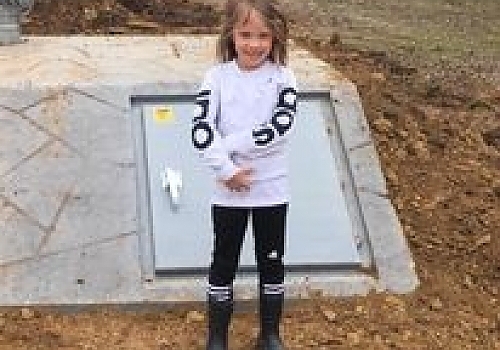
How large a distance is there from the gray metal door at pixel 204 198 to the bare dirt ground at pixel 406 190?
0.29m

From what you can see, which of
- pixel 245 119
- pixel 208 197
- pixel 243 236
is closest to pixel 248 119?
pixel 245 119

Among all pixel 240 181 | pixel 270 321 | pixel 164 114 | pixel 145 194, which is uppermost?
pixel 240 181

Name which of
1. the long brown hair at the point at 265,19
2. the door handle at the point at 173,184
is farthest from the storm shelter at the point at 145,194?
the long brown hair at the point at 265,19

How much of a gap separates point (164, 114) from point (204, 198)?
0.74 meters

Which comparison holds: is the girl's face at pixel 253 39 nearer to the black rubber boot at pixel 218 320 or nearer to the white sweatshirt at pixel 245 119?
the white sweatshirt at pixel 245 119

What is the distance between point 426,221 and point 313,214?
0.68 metres

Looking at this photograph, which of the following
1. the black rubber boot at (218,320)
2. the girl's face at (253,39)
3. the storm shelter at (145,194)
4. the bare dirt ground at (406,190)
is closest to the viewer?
the girl's face at (253,39)

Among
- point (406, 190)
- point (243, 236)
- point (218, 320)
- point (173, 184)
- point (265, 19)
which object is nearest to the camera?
point (265, 19)

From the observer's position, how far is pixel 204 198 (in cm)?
568

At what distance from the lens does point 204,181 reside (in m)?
5.79

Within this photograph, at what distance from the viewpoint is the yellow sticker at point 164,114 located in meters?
6.18

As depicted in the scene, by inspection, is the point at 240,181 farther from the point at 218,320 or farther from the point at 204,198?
the point at 204,198

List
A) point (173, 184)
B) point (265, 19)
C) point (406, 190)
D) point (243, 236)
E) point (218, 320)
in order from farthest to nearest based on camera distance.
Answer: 1. point (406, 190)
2. point (173, 184)
3. point (218, 320)
4. point (243, 236)
5. point (265, 19)

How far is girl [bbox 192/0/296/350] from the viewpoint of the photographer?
432 centimetres
